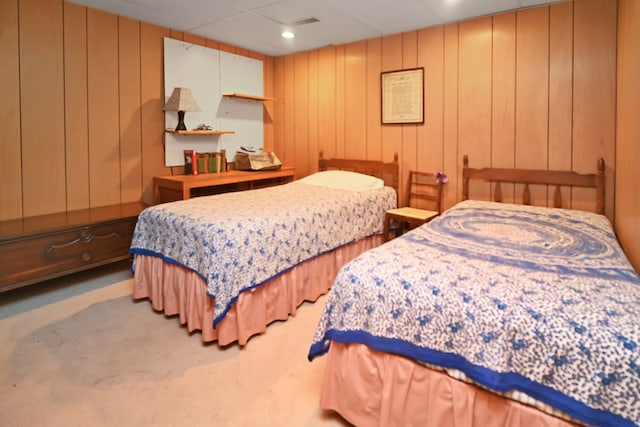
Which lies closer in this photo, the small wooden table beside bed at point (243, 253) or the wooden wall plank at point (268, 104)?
the small wooden table beside bed at point (243, 253)

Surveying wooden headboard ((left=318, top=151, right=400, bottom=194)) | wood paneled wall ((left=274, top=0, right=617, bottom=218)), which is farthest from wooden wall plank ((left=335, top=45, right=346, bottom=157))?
wooden headboard ((left=318, top=151, right=400, bottom=194))

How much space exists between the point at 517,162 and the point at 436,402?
8.22 ft

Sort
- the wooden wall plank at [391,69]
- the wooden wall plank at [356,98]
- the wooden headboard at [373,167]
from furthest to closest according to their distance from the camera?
the wooden wall plank at [356,98] < the wooden headboard at [373,167] < the wooden wall plank at [391,69]

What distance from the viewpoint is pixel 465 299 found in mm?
1345

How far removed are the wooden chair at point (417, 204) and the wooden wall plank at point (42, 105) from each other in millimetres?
2931

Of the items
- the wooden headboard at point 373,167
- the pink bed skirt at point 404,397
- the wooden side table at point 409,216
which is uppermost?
the wooden headboard at point 373,167

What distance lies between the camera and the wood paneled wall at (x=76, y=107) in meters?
2.88

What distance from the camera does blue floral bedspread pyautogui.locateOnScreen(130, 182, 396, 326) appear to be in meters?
2.19

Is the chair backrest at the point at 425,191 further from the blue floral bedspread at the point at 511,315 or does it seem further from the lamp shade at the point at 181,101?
the lamp shade at the point at 181,101

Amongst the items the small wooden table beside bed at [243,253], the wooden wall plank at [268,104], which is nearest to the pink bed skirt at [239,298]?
the small wooden table beside bed at [243,253]

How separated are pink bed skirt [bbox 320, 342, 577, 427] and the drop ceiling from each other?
8.90 feet

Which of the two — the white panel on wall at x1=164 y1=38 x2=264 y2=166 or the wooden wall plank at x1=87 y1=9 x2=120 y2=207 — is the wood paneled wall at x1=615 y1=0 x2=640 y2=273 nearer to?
the white panel on wall at x1=164 y1=38 x2=264 y2=166

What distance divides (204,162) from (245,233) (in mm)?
2015

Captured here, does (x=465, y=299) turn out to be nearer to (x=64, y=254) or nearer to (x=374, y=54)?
(x=64, y=254)
